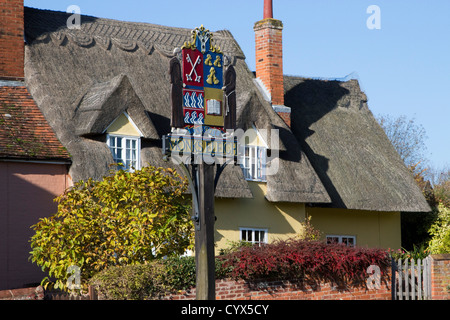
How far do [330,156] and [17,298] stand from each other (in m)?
13.1

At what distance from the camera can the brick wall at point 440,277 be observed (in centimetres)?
1850

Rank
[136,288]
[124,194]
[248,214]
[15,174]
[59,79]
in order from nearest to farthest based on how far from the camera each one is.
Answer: [136,288]
[124,194]
[15,174]
[59,79]
[248,214]

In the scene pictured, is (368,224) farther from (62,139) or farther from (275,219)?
(62,139)

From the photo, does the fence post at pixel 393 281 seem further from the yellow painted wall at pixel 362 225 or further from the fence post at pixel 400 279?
the yellow painted wall at pixel 362 225

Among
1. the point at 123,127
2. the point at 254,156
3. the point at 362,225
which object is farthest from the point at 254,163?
the point at 362,225

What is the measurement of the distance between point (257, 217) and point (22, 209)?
7058 millimetres

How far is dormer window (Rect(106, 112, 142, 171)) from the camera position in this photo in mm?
20109

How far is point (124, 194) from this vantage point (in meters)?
16.7

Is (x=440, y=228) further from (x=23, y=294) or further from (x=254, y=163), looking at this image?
(x=23, y=294)

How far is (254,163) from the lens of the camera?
75.3 feet

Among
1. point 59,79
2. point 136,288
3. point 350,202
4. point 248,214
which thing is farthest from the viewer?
point 350,202

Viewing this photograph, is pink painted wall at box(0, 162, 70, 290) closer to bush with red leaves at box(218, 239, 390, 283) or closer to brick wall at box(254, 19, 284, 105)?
bush with red leaves at box(218, 239, 390, 283)

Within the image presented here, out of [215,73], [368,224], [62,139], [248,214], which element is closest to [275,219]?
[248,214]
